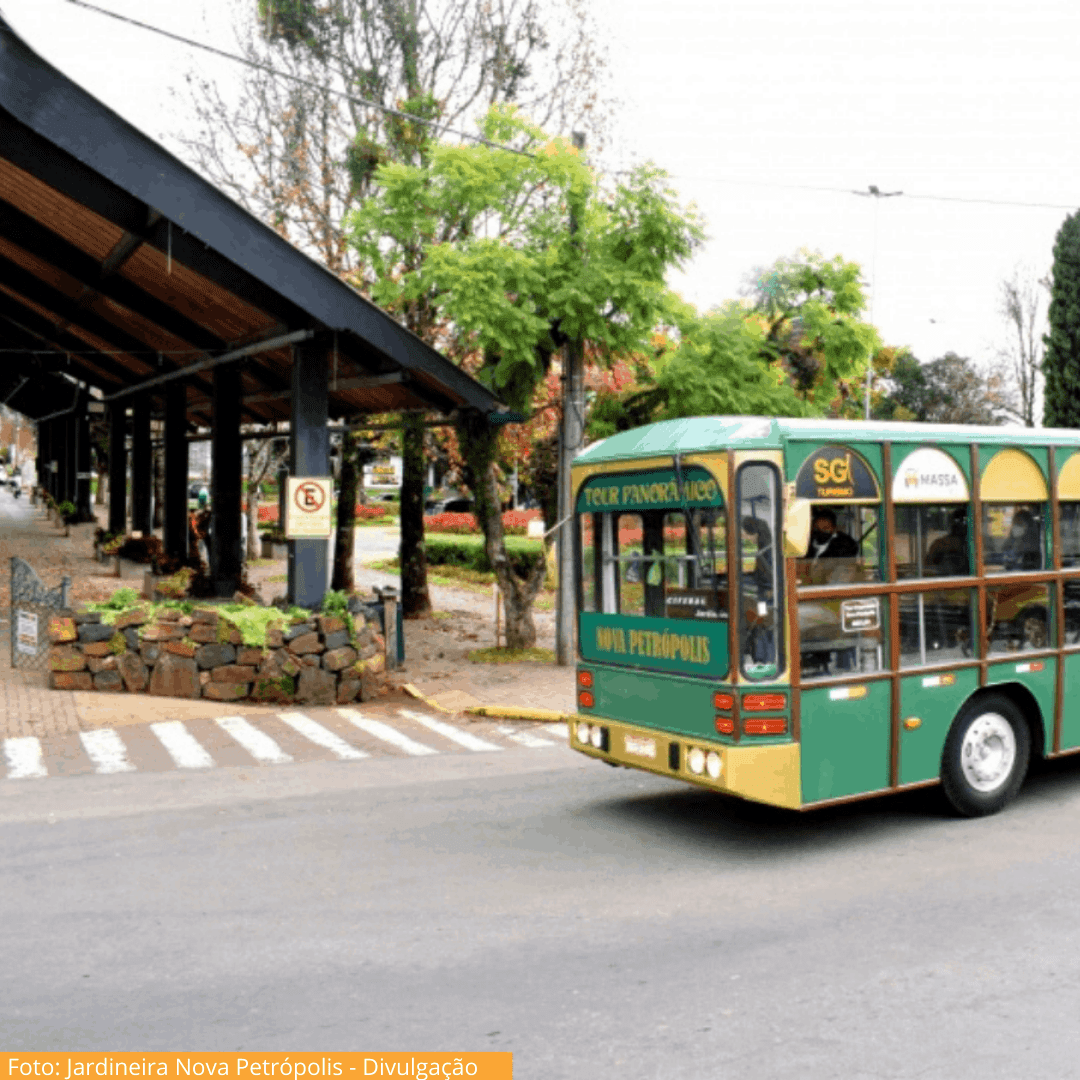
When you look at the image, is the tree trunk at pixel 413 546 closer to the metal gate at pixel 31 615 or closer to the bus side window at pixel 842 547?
the metal gate at pixel 31 615

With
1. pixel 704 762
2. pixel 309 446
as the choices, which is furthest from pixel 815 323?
pixel 704 762

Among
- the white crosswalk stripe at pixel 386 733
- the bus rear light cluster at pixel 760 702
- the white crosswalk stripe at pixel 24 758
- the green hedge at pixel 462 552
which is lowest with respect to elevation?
the white crosswalk stripe at pixel 386 733

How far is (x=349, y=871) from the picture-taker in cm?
725

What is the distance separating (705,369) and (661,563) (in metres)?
8.11

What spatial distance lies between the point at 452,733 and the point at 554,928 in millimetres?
6249

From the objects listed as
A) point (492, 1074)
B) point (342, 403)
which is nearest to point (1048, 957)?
point (492, 1074)

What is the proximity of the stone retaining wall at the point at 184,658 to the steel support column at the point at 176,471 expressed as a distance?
10219 millimetres

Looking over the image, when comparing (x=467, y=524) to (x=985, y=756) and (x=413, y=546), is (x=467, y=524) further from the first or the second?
(x=985, y=756)

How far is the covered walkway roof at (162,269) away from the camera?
11.5 metres

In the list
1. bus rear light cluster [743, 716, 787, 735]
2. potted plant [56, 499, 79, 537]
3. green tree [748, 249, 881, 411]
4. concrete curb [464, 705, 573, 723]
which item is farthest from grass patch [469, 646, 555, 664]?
potted plant [56, 499, 79, 537]

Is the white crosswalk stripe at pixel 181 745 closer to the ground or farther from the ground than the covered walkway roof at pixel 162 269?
closer to the ground

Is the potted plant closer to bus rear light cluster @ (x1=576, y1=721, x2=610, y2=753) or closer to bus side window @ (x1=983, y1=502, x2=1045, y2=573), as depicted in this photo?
bus rear light cluster @ (x1=576, y1=721, x2=610, y2=753)

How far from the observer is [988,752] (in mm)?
8477
